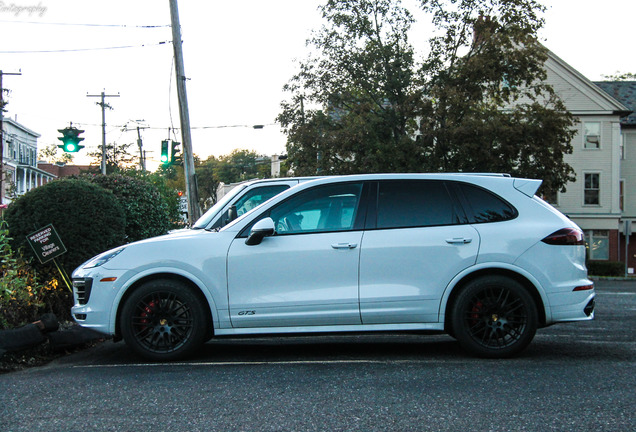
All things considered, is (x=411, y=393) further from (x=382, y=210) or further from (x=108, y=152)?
(x=108, y=152)

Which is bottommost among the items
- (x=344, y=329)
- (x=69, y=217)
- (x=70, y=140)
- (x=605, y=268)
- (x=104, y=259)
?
(x=605, y=268)

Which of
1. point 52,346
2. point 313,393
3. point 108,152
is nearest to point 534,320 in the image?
point 313,393

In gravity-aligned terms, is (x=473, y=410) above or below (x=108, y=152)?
below

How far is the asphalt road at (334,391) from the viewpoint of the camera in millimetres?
4590

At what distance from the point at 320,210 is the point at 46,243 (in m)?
4.00

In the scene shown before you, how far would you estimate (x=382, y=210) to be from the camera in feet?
22.5

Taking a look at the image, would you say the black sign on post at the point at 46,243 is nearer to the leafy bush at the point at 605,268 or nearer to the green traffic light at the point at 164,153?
the green traffic light at the point at 164,153

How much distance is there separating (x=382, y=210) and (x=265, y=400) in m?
2.37

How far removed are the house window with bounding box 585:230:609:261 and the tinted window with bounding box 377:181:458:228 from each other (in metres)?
39.5

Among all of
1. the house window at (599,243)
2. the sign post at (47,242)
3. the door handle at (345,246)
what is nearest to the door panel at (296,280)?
the door handle at (345,246)

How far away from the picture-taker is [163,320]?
22.1 feet

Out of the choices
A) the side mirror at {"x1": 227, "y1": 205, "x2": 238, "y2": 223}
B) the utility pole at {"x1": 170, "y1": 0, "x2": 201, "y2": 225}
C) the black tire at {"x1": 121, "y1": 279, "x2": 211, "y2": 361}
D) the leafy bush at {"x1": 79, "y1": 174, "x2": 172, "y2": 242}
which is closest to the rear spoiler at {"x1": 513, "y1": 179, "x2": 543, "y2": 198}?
the black tire at {"x1": 121, "y1": 279, "x2": 211, "y2": 361}

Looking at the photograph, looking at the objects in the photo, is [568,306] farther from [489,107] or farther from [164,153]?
[164,153]

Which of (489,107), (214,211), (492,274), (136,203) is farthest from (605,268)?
(492,274)
